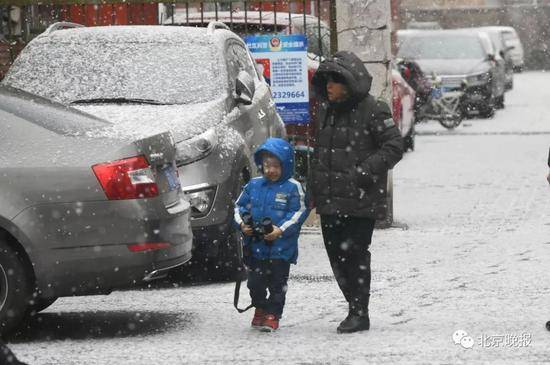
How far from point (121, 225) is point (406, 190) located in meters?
9.34

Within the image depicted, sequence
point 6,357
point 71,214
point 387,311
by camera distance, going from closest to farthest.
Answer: point 6,357 < point 71,214 < point 387,311

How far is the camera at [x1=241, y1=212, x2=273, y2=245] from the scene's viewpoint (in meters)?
8.68

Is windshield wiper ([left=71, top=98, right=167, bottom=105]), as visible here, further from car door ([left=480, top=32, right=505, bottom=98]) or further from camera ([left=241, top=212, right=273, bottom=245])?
car door ([left=480, top=32, right=505, bottom=98])

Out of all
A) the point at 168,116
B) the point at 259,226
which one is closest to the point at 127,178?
the point at 259,226

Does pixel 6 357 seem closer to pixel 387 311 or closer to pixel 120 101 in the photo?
pixel 387 311

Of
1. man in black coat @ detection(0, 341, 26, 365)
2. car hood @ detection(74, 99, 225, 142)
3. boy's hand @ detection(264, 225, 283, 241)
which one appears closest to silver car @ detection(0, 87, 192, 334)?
boy's hand @ detection(264, 225, 283, 241)

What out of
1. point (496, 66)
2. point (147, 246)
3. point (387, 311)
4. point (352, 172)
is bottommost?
point (496, 66)

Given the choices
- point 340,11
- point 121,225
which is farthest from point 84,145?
point 340,11

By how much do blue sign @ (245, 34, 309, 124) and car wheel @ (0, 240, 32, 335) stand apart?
5.77 metres

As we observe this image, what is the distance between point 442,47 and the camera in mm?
30281

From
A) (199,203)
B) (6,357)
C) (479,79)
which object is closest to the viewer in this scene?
(6,357)

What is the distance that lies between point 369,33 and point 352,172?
5.14 meters

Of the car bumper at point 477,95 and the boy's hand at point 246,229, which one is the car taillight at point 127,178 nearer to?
the boy's hand at point 246,229

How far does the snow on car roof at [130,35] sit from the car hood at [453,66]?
665 inches
